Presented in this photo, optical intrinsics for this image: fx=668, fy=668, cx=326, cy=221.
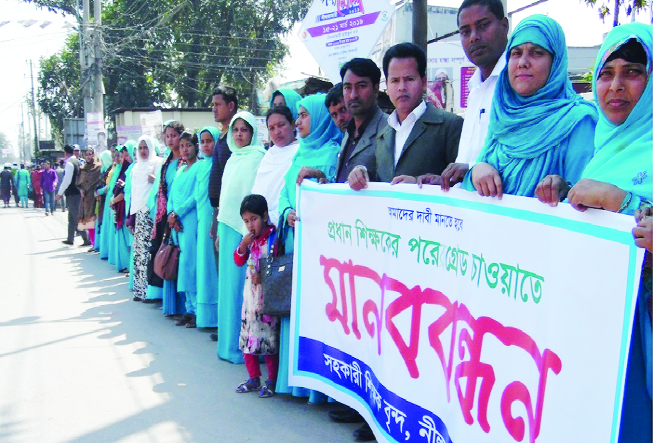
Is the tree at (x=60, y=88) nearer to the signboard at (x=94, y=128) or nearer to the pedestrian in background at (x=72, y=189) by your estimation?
the signboard at (x=94, y=128)

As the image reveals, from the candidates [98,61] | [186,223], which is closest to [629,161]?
[186,223]

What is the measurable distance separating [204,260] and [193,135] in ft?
4.59

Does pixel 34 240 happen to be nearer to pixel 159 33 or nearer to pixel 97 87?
pixel 97 87

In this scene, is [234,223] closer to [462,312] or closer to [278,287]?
[278,287]

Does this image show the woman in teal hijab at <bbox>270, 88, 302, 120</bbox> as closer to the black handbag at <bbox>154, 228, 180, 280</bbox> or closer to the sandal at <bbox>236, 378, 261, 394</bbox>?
the sandal at <bbox>236, 378, 261, 394</bbox>

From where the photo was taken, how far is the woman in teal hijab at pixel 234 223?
16.8ft

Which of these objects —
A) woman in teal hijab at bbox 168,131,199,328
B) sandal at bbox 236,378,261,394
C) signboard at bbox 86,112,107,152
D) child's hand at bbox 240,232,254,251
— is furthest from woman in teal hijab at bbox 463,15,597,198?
signboard at bbox 86,112,107,152

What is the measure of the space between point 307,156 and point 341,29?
5.89 ft

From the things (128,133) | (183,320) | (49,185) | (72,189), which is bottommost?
(49,185)

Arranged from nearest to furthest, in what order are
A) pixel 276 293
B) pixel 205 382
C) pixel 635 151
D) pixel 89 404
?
pixel 635 151 → pixel 276 293 → pixel 89 404 → pixel 205 382

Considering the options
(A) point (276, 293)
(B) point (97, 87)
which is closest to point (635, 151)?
(A) point (276, 293)

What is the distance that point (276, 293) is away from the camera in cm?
403

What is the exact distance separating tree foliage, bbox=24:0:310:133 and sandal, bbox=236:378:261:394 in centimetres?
2609

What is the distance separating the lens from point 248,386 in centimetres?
450
